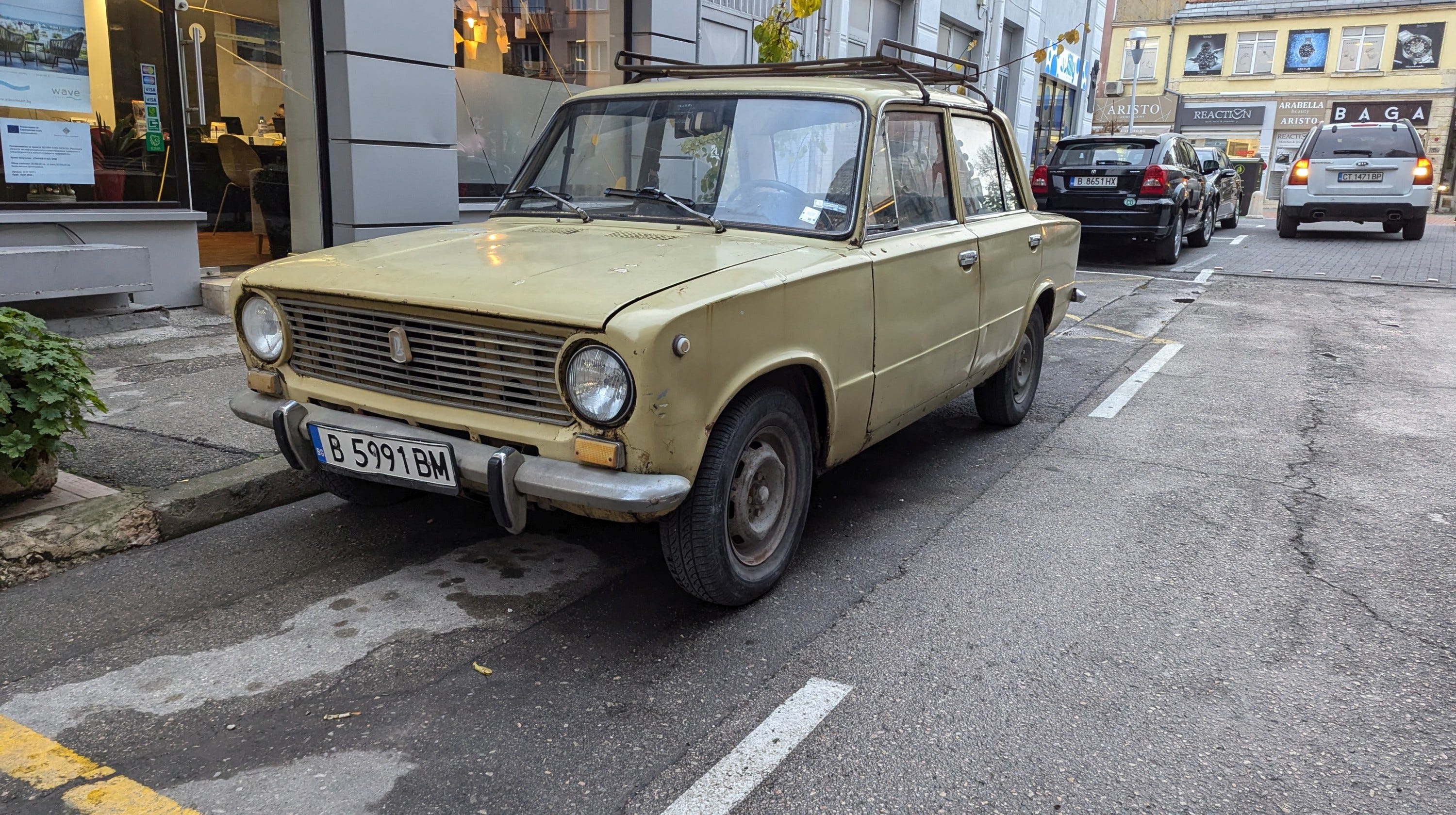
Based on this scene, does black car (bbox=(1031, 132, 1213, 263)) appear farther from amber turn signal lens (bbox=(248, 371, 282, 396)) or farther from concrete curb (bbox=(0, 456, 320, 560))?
amber turn signal lens (bbox=(248, 371, 282, 396))

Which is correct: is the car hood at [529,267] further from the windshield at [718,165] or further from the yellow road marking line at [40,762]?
the yellow road marking line at [40,762]

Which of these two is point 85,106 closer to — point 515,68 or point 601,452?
point 515,68

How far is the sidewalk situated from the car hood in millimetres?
1096

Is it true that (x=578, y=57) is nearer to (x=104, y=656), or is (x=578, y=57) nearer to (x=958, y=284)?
(x=958, y=284)

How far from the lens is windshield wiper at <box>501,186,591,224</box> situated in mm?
4266

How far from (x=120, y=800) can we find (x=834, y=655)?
197cm

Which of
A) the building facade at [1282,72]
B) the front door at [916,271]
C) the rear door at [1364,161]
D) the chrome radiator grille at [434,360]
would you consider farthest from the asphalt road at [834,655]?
the building facade at [1282,72]

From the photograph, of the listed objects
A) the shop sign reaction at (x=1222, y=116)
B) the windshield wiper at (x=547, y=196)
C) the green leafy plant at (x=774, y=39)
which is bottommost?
the windshield wiper at (x=547, y=196)

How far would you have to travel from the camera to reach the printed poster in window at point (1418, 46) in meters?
43.9

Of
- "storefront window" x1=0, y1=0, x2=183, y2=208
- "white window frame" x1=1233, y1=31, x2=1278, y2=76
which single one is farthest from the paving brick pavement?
"white window frame" x1=1233, y1=31, x2=1278, y2=76

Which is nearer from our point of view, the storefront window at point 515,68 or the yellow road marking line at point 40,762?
the yellow road marking line at point 40,762

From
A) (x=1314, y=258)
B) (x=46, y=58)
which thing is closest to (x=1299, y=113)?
(x=1314, y=258)

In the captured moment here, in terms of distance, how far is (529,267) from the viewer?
3.43 metres

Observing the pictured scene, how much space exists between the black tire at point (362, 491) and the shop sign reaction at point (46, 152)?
429 cm
